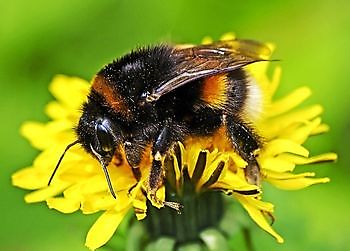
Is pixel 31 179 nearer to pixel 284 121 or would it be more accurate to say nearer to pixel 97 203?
pixel 97 203

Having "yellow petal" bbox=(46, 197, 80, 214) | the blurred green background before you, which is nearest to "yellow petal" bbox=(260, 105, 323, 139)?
"yellow petal" bbox=(46, 197, 80, 214)

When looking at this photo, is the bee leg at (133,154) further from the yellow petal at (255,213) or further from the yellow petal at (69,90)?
the yellow petal at (69,90)

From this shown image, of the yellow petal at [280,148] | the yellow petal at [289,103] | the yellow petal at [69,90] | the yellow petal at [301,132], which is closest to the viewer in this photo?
the yellow petal at [280,148]

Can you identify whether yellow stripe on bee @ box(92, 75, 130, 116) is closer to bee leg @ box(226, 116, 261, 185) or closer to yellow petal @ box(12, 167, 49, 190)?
bee leg @ box(226, 116, 261, 185)

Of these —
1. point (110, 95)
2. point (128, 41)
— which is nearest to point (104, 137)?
point (110, 95)

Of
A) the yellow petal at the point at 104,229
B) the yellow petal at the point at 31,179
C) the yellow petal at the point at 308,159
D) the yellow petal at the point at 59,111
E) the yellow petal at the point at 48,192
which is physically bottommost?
the yellow petal at the point at 104,229

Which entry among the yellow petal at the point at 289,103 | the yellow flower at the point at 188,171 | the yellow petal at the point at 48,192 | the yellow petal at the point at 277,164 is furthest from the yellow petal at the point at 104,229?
the yellow petal at the point at 289,103
